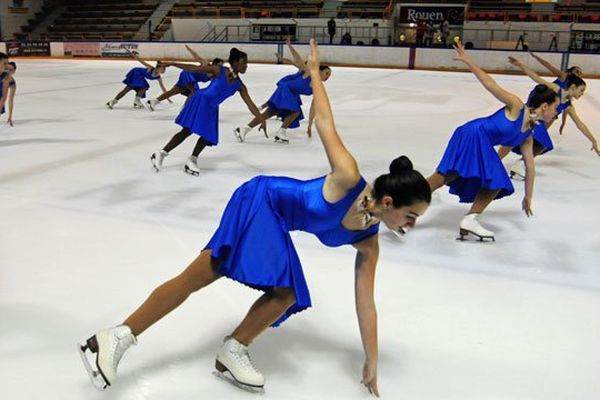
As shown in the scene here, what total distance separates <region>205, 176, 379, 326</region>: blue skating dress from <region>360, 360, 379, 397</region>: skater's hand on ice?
12.3 inches

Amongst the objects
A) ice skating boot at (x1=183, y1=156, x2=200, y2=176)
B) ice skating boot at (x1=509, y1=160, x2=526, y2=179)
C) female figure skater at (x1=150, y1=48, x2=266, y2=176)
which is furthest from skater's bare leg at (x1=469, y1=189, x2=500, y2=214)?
ice skating boot at (x1=183, y1=156, x2=200, y2=176)

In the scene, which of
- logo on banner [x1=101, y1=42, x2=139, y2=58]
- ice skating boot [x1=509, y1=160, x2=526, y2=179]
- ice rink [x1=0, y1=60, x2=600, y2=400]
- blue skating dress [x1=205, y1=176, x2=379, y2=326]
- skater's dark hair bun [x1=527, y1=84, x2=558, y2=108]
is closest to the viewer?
blue skating dress [x1=205, y1=176, x2=379, y2=326]

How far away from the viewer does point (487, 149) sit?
3576mm

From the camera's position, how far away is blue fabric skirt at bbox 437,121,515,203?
3.54 m

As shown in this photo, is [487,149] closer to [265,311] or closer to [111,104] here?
[265,311]

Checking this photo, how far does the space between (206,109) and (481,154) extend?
8.06ft

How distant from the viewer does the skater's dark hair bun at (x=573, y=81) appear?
5148 mm

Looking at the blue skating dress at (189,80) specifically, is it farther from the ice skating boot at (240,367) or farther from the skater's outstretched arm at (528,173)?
the ice skating boot at (240,367)

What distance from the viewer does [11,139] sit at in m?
6.57

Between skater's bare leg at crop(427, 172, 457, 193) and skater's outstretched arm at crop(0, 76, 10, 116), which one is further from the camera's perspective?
skater's outstretched arm at crop(0, 76, 10, 116)

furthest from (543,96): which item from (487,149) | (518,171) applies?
(518,171)

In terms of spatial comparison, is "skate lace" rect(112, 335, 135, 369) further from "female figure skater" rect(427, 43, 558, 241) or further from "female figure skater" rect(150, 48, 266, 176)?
"female figure skater" rect(150, 48, 266, 176)

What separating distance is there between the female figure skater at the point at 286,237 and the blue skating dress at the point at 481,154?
72.8 inches

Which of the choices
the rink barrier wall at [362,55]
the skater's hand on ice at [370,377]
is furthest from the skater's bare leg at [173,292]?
the rink barrier wall at [362,55]
